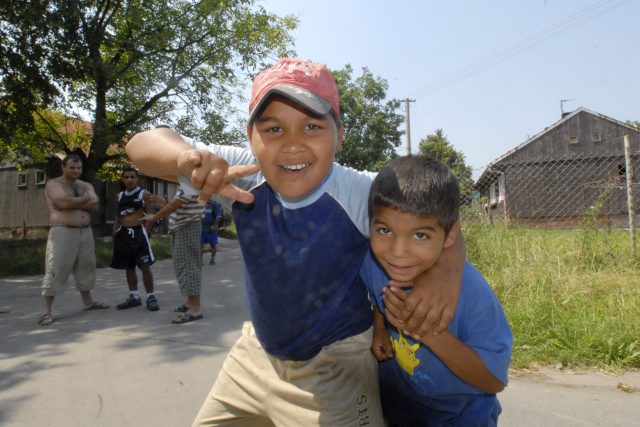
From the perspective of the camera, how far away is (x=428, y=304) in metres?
1.54

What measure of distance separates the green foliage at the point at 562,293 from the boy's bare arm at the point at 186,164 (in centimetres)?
308

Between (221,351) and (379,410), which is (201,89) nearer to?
(221,351)

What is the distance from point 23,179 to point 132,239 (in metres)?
25.1

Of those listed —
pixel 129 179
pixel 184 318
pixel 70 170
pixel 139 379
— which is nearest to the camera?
pixel 139 379

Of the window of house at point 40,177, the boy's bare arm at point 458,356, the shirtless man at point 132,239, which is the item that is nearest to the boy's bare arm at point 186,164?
the boy's bare arm at point 458,356

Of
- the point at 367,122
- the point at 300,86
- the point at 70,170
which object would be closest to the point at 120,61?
the point at 70,170

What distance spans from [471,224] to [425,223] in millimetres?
5458

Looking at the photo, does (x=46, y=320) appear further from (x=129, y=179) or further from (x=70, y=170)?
(x=129, y=179)

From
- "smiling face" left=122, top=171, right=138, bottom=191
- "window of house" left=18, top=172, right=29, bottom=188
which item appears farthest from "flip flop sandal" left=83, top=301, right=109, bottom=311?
"window of house" left=18, top=172, right=29, bottom=188

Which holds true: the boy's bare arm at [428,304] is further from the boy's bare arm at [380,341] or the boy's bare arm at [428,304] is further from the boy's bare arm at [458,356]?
the boy's bare arm at [380,341]

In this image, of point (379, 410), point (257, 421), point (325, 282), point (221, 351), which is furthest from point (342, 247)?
point (221, 351)

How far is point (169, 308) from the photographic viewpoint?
6.06 meters

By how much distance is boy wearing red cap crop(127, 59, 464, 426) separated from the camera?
5.42ft

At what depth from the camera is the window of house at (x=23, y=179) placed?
26.7 meters
